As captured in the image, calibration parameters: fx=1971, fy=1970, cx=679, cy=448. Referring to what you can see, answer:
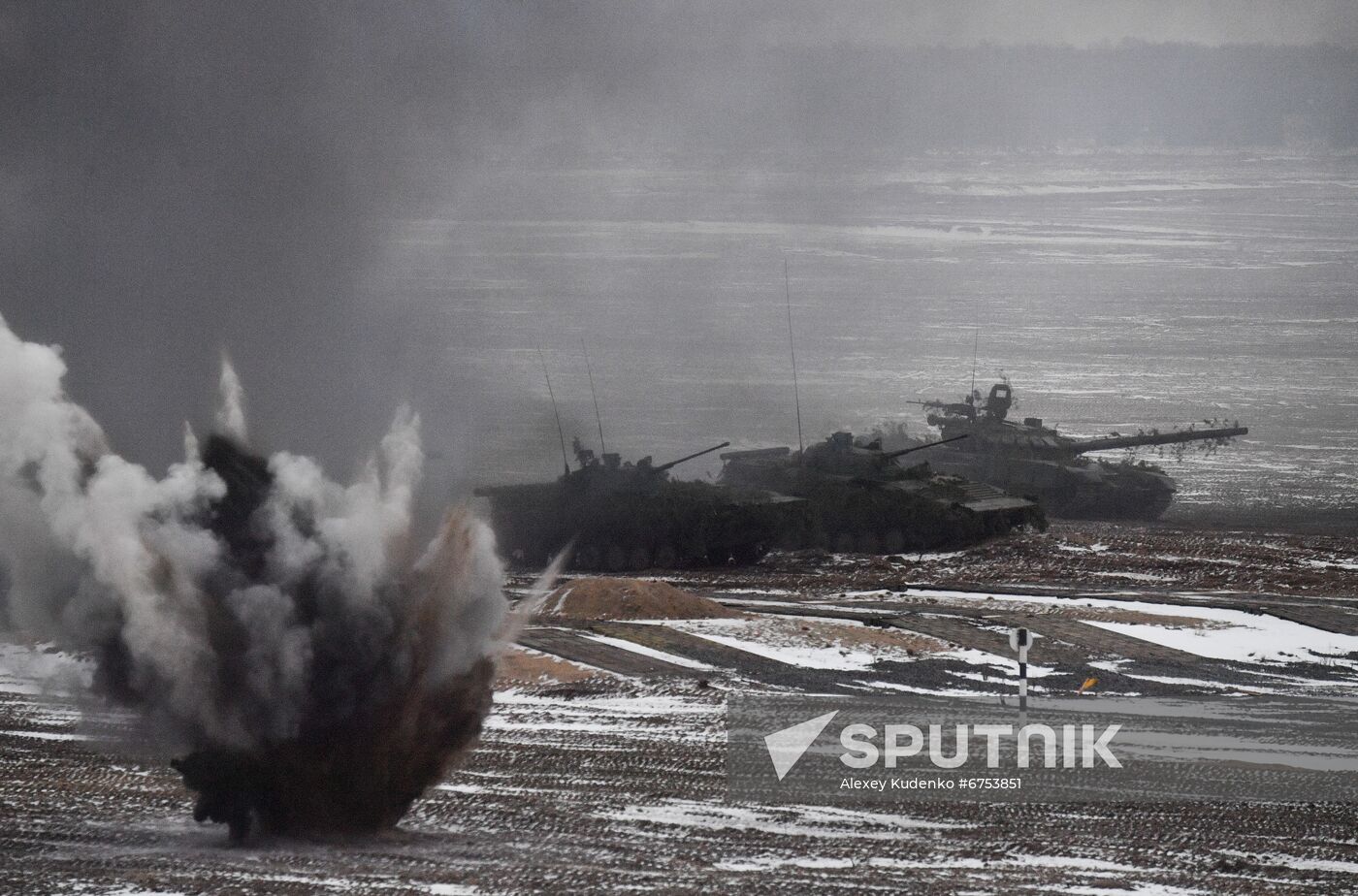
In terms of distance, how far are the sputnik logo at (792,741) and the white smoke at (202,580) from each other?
149 inches

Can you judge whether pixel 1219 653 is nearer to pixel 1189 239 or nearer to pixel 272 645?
pixel 272 645

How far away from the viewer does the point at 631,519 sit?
104 ft

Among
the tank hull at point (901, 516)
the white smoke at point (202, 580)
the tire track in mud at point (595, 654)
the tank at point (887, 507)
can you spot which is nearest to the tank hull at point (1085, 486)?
the tank at point (887, 507)

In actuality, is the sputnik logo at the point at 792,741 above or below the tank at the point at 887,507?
below

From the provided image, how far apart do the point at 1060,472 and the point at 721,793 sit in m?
21.8

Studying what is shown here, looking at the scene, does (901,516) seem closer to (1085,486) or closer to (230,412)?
(1085,486)

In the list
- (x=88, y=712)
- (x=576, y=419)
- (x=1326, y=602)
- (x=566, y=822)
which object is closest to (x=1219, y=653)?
(x=1326, y=602)

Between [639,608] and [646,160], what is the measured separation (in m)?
121

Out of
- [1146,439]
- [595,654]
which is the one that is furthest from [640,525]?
[1146,439]

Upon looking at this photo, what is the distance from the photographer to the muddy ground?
13.1 meters

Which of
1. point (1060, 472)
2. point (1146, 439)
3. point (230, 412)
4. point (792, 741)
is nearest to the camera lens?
point (230, 412)

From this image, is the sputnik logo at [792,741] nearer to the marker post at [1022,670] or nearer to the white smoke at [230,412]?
the marker post at [1022,670]

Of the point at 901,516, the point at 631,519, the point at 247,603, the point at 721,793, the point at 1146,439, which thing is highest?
the point at 1146,439

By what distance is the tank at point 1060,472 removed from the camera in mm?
36031
